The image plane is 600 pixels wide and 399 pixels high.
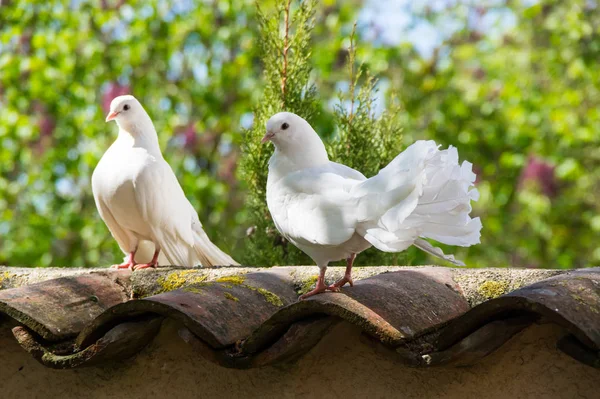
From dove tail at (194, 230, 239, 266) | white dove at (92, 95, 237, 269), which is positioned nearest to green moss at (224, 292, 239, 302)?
white dove at (92, 95, 237, 269)

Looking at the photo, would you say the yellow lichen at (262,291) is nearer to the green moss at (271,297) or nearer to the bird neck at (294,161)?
the green moss at (271,297)

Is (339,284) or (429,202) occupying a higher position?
(429,202)

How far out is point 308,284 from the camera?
290cm

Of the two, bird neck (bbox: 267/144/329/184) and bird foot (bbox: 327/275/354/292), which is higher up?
bird neck (bbox: 267/144/329/184)

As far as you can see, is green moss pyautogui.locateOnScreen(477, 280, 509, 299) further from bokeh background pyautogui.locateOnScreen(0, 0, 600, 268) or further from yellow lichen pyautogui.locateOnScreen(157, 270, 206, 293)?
bokeh background pyautogui.locateOnScreen(0, 0, 600, 268)

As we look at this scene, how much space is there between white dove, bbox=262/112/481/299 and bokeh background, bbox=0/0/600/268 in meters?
6.80

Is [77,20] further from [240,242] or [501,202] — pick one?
[501,202]

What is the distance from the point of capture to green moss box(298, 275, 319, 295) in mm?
2873

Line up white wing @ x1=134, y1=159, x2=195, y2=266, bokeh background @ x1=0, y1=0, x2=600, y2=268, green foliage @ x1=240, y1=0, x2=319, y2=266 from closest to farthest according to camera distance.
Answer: white wing @ x1=134, y1=159, x2=195, y2=266 → green foliage @ x1=240, y1=0, x2=319, y2=266 → bokeh background @ x1=0, y1=0, x2=600, y2=268

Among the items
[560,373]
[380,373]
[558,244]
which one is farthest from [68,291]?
[558,244]

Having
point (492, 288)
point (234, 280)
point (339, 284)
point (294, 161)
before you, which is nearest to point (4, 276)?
point (234, 280)

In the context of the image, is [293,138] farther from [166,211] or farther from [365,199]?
[166,211]

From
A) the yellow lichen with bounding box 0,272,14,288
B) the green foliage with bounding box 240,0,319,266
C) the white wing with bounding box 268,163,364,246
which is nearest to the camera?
the white wing with bounding box 268,163,364,246

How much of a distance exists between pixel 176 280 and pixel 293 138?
0.77 m
